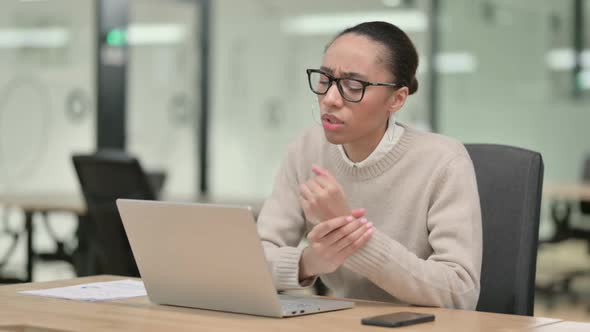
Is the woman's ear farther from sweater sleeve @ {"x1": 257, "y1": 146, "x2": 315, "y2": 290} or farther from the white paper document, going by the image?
the white paper document

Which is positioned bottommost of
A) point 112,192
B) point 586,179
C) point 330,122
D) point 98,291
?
point 586,179

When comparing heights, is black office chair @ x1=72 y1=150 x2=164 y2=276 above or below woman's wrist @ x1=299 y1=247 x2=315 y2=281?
below

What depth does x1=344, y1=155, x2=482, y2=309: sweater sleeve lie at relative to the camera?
192cm

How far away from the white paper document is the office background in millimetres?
4331

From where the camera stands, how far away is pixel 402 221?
85.0 inches

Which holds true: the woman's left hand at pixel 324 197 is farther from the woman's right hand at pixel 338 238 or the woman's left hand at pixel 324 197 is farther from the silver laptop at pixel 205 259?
the silver laptop at pixel 205 259

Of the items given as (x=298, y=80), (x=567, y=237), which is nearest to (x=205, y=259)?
(x=567, y=237)

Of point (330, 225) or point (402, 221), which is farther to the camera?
point (402, 221)

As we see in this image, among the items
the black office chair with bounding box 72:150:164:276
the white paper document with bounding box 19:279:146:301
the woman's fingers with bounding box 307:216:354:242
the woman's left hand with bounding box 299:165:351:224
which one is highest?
the woman's left hand with bounding box 299:165:351:224

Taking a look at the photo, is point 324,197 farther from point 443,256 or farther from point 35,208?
point 35,208

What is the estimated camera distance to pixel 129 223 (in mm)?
1856

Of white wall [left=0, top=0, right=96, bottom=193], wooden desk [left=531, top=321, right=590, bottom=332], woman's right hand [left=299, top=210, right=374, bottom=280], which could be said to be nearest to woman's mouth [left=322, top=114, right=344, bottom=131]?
woman's right hand [left=299, top=210, right=374, bottom=280]

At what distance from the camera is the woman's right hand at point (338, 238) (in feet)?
Answer: 6.01

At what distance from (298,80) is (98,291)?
216 inches
